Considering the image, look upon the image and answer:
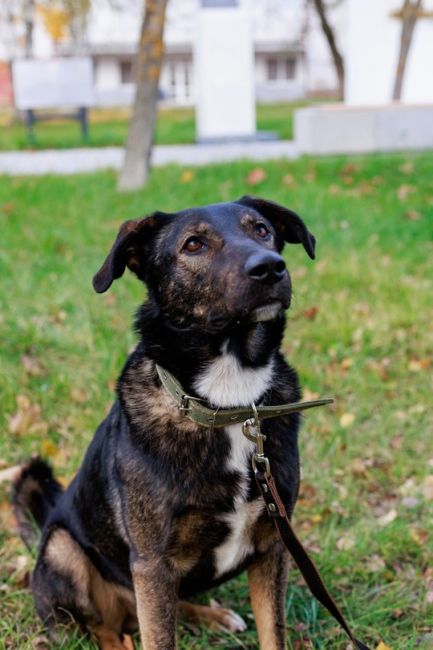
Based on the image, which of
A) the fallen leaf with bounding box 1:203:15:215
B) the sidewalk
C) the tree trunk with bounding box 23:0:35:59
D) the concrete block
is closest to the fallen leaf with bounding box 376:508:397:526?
the fallen leaf with bounding box 1:203:15:215

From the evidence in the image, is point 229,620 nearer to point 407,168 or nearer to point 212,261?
point 212,261

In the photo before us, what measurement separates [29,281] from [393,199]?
4.11 metres

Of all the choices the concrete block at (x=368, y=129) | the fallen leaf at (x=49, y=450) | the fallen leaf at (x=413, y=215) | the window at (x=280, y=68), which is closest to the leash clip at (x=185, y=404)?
the fallen leaf at (x=49, y=450)

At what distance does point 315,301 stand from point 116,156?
8582mm

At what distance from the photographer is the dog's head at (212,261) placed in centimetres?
245

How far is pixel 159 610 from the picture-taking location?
2.60m

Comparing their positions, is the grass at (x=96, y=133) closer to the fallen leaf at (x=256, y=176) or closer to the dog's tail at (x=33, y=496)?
the fallen leaf at (x=256, y=176)

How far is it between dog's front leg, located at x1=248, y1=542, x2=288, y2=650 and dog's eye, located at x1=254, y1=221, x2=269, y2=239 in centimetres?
106

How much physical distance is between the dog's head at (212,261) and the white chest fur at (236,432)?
0.21m

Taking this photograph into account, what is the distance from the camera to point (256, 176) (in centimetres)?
969

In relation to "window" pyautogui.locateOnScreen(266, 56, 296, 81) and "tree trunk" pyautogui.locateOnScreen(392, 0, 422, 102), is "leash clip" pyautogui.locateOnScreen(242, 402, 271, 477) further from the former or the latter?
"window" pyautogui.locateOnScreen(266, 56, 296, 81)

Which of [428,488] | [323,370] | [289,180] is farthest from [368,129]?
[428,488]

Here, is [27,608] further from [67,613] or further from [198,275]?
[198,275]

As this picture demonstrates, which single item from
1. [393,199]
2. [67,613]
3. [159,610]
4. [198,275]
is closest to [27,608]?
[67,613]
